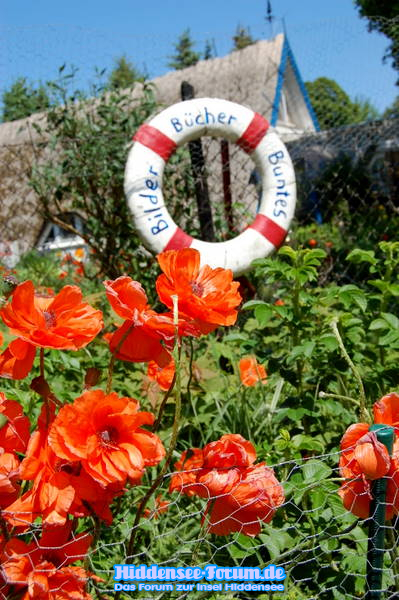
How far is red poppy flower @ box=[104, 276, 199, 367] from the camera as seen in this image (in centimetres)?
69

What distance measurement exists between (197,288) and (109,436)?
217mm

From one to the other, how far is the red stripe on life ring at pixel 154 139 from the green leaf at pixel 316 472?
2.26 meters

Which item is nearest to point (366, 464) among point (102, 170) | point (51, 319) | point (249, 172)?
point (51, 319)

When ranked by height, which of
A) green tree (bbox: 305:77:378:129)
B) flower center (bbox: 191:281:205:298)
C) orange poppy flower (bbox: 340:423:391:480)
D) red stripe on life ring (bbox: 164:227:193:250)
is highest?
green tree (bbox: 305:77:378:129)

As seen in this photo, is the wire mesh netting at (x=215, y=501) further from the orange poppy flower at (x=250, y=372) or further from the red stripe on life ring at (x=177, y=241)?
the red stripe on life ring at (x=177, y=241)

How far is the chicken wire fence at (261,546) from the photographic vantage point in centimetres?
75

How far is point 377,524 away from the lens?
2.78ft

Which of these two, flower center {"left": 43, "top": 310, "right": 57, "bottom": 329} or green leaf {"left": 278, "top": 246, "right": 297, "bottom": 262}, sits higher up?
green leaf {"left": 278, "top": 246, "right": 297, "bottom": 262}

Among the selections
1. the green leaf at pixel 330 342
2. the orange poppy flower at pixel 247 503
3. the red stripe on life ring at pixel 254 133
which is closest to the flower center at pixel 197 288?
the orange poppy flower at pixel 247 503

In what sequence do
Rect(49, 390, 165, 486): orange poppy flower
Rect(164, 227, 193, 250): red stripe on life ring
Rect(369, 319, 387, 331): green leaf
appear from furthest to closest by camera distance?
Rect(164, 227, 193, 250): red stripe on life ring → Rect(369, 319, 387, 331): green leaf → Rect(49, 390, 165, 486): orange poppy flower

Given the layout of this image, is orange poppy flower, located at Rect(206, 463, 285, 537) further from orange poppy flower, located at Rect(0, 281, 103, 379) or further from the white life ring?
the white life ring

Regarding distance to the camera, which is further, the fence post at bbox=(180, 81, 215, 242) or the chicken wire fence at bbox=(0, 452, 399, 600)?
the fence post at bbox=(180, 81, 215, 242)

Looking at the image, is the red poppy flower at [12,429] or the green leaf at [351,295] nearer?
the red poppy flower at [12,429]

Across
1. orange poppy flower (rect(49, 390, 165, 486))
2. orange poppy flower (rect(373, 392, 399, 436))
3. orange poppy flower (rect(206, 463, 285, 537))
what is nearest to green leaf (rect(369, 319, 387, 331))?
orange poppy flower (rect(373, 392, 399, 436))
